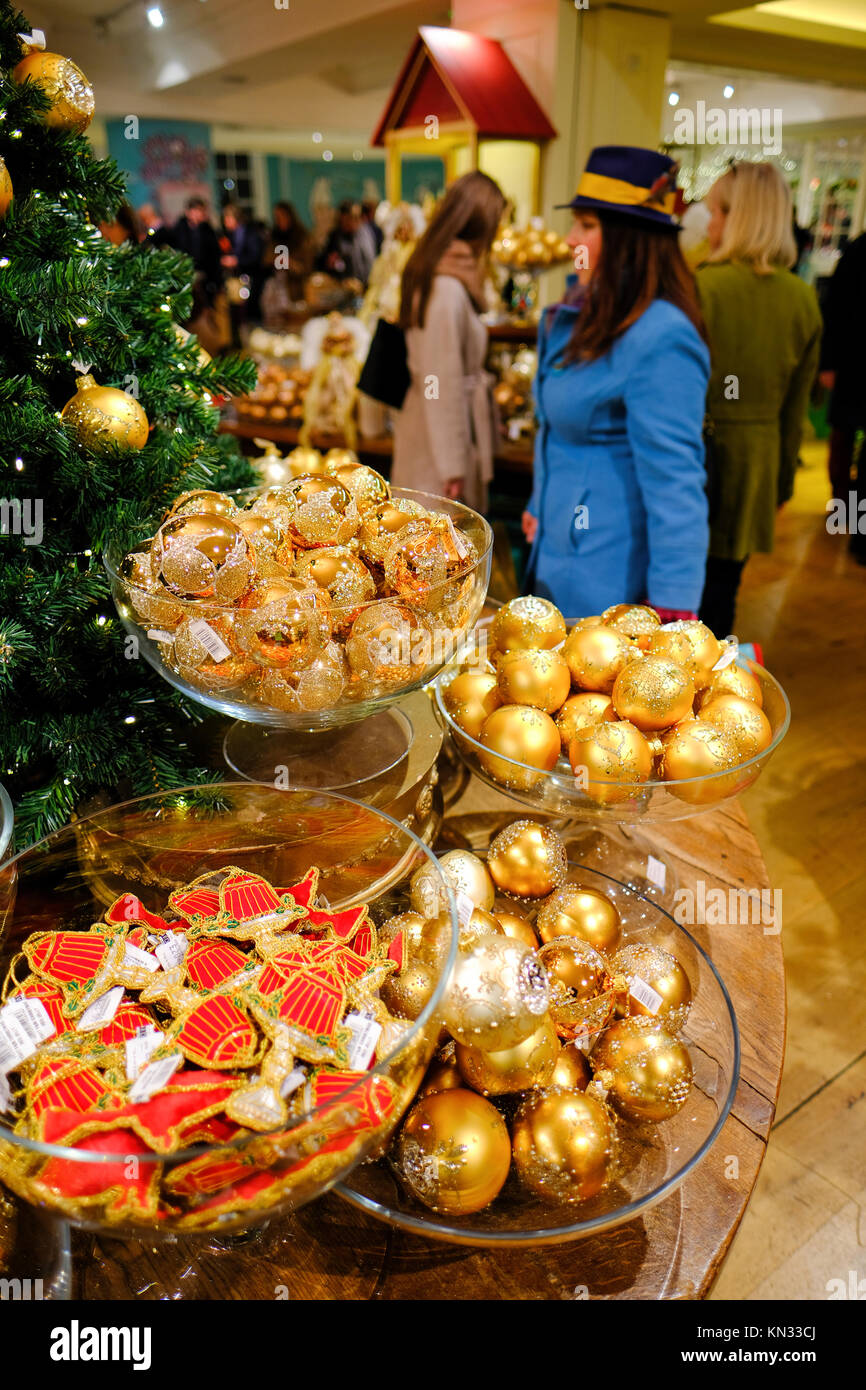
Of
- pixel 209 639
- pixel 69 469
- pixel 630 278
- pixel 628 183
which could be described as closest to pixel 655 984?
pixel 209 639

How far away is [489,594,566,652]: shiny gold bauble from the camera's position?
3.98 ft

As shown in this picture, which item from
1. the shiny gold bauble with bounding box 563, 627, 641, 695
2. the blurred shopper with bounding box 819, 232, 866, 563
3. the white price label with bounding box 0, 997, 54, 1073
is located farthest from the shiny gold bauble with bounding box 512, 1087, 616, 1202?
the blurred shopper with bounding box 819, 232, 866, 563

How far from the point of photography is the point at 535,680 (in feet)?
3.67

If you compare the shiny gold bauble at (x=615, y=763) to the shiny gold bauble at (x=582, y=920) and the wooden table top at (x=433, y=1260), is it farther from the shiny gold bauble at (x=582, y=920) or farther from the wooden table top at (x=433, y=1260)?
the wooden table top at (x=433, y=1260)

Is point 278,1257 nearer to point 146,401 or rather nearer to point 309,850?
point 309,850

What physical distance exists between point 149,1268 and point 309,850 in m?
0.41

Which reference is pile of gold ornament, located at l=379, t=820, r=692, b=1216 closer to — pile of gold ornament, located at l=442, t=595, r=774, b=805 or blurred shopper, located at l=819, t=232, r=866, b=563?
pile of gold ornament, located at l=442, t=595, r=774, b=805

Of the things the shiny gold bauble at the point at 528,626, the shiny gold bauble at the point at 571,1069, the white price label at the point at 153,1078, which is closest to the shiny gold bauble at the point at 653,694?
the shiny gold bauble at the point at 528,626

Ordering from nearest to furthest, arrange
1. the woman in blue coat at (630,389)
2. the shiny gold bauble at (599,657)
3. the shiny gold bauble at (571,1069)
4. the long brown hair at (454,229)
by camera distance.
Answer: the shiny gold bauble at (571,1069)
the shiny gold bauble at (599,657)
the woman in blue coat at (630,389)
the long brown hair at (454,229)

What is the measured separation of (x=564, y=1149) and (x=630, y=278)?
1.87m

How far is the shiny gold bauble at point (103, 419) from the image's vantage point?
1052 mm

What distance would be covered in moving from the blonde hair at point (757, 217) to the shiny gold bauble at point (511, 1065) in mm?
2953
